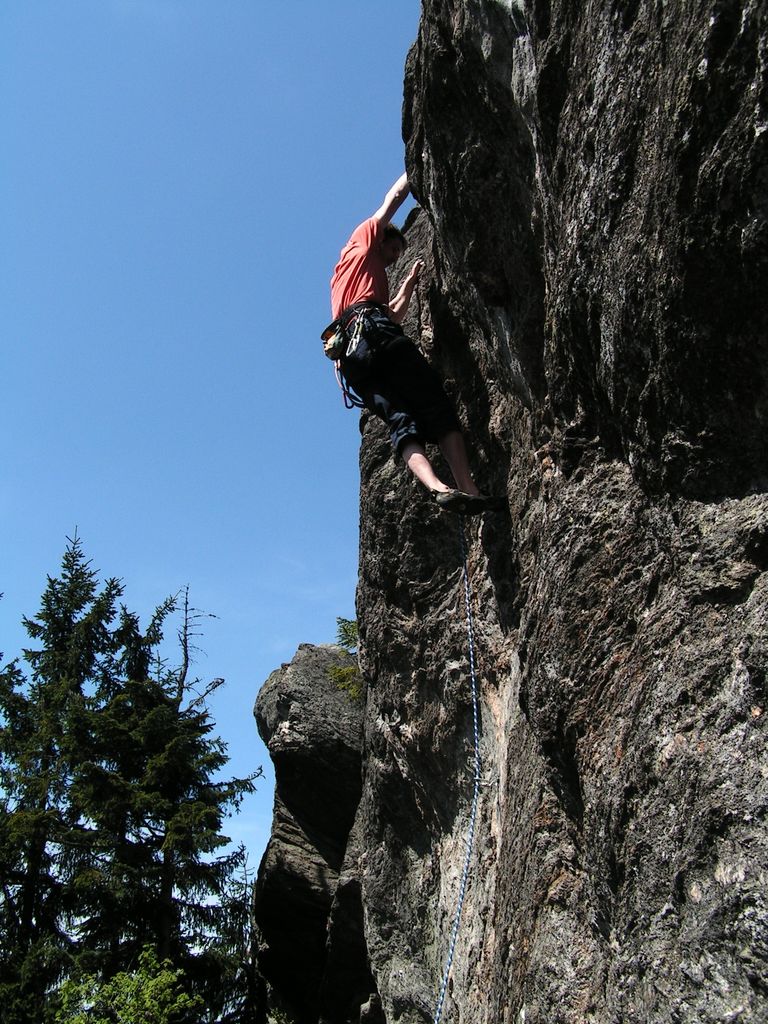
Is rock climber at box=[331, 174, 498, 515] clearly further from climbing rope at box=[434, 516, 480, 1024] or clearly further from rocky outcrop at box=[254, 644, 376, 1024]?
rocky outcrop at box=[254, 644, 376, 1024]

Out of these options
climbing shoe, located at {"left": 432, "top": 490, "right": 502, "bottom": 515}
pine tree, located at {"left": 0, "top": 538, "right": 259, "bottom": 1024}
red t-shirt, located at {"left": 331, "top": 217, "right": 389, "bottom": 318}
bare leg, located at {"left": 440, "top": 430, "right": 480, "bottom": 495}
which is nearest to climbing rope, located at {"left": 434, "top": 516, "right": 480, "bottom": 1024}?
bare leg, located at {"left": 440, "top": 430, "right": 480, "bottom": 495}

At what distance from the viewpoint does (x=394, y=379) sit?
6.57 m

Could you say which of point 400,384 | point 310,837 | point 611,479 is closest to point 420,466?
point 400,384

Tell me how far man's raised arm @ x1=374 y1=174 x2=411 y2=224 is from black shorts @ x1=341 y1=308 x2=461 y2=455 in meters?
1.03

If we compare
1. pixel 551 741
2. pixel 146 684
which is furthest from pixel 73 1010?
pixel 551 741

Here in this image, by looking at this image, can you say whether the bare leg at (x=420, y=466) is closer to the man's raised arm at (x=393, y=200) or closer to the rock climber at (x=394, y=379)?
the rock climber at (x=394, y=379)

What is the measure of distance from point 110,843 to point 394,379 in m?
13.0

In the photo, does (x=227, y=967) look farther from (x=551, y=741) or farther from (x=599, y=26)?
(x=599, y=26)

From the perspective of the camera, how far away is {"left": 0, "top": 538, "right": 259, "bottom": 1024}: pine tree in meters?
16.2

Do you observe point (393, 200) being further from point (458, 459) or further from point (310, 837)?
point (310, 837)

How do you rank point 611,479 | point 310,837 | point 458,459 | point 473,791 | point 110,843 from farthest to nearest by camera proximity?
1. point 110,843
2. point 310,837
3. point 473,791
4. point 458,459
5. point 611,479

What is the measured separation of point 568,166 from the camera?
4340mm

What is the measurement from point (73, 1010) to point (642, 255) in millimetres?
14905

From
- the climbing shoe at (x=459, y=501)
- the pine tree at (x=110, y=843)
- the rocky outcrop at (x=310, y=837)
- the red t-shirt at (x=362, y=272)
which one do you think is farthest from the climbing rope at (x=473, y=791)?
the pine tree at (x=110, y=843)
